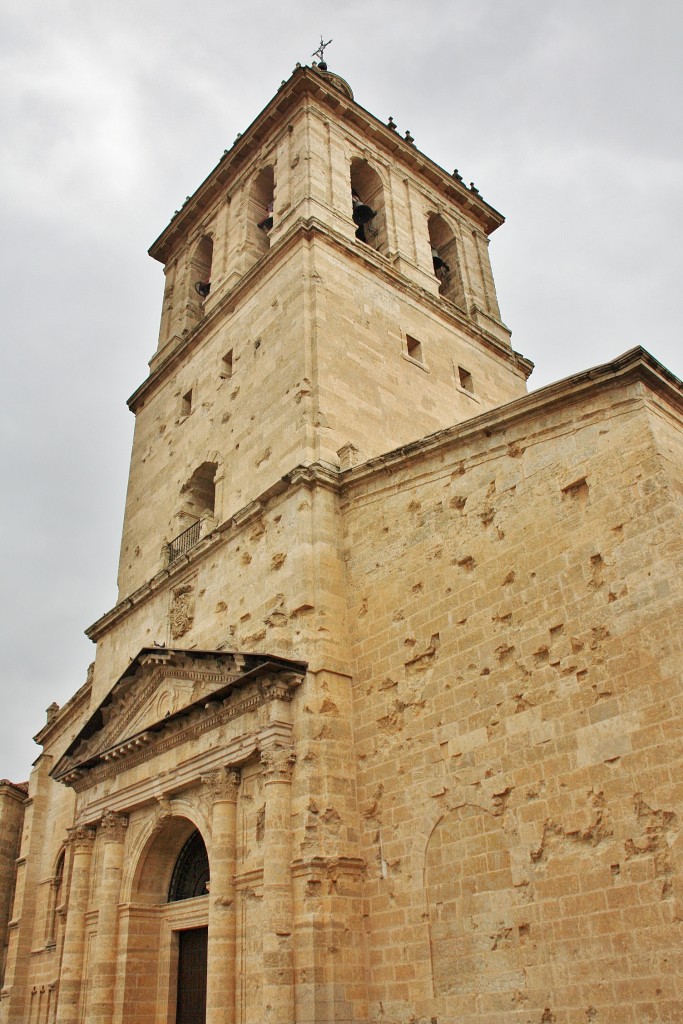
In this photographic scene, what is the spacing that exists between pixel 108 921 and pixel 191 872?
4.17 feet

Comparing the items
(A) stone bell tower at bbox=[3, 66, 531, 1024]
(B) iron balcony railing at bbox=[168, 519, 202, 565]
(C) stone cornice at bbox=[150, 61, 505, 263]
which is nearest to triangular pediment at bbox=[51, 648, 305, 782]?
(A) stone bell tower at bbox=[3, 66, 531, 1024]

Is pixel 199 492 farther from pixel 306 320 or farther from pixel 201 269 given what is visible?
pixel 201 269

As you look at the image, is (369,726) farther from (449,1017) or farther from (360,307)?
(360,307)

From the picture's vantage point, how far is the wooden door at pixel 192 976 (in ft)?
36.3


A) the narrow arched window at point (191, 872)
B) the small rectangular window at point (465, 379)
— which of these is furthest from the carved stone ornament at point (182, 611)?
the small rectangular window at point (465, 379)

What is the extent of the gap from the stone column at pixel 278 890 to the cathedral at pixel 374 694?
0.02 metres

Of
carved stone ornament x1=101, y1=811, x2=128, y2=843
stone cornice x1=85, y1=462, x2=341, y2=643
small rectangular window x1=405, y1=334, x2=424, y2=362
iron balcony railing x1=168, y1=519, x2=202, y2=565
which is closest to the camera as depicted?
stone cornice x1=85, y1=462, x2=341, y2=643

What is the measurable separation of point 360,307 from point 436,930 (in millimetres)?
9933

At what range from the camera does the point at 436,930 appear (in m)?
8.52

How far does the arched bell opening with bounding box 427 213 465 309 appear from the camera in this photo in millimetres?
18375

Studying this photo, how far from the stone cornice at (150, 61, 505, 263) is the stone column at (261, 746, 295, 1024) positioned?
45.8ft

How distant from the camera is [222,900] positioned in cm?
981

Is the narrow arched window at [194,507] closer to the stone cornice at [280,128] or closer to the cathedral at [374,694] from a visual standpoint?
the cathedral at [374,694]

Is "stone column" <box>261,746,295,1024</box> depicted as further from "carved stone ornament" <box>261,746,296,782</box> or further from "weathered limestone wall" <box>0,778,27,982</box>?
"weathered limestone wall" <box>0,778,27,982</box>
